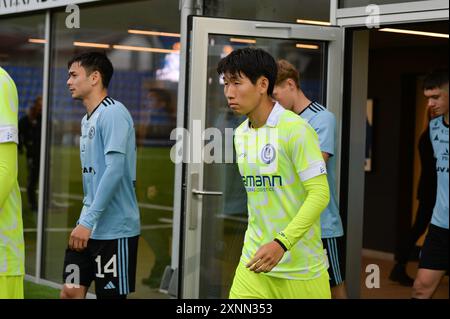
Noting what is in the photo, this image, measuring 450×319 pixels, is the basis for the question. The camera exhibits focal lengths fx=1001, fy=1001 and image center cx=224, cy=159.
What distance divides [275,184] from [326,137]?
1.69 m

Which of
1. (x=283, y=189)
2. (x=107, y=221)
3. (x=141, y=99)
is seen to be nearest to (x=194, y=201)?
(x=107, y=221)

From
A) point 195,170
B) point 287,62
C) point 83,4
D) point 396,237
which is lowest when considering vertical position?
point 396,237

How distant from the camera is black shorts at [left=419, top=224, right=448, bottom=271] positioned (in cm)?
659

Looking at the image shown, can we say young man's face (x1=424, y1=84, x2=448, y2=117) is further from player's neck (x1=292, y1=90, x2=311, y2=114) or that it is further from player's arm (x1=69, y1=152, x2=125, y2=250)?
player's arm (x1=69, y1=152, x2=125, y2=250)

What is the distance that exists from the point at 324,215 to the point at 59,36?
167 inches

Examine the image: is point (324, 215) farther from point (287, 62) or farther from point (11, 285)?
point (11, 285)

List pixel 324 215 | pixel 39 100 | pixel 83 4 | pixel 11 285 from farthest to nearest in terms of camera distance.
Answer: pixel 39 100
pixel 83 4
pixel 324 215
pixel 11 285

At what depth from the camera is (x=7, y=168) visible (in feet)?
14.4

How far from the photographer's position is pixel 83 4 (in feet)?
30.0

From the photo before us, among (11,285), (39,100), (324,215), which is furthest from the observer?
(39,100)

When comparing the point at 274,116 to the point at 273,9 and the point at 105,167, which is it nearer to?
the point at 105,167

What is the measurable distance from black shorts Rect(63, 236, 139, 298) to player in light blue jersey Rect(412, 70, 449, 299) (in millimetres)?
2001
